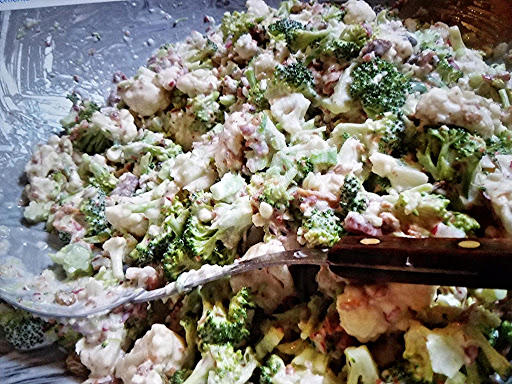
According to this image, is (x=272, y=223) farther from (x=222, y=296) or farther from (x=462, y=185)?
(x=462, y=185)

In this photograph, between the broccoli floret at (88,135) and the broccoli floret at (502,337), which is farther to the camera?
the broccoli floret at (88,135)

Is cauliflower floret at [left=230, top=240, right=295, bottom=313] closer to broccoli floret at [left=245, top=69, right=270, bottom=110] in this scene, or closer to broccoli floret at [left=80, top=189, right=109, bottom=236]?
broccoli floret at [left=245, top=69, right=270, bottom=110]

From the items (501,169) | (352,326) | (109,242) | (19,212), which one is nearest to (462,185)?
(501,169)

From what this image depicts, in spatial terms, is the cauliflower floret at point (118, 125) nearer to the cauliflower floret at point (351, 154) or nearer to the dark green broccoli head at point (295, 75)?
the dark green broccoli head at point (295, 75)

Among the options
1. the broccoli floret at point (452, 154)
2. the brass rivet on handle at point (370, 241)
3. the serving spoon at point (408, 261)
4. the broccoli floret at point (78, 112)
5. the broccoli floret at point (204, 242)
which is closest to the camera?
the serving spoon at point (408, 261)

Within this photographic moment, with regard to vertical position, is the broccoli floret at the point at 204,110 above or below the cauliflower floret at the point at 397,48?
below

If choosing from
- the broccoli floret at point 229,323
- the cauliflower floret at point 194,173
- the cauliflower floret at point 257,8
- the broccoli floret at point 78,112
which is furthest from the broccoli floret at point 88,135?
the broccoli floret at point 229,323
